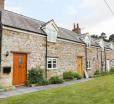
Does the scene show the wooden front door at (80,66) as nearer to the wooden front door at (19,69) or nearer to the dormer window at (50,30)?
the dormer window at (50,30)

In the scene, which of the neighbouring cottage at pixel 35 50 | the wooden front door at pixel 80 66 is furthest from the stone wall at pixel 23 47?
the wooden front door at pixel 80 66

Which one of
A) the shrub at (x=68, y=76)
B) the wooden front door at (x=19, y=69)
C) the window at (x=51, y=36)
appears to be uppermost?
the window at (x=51, y=36)

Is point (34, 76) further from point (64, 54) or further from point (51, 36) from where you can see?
point (64, 54)

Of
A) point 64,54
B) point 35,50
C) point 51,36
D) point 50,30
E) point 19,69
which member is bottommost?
point 19,69

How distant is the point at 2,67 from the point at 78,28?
2130cm

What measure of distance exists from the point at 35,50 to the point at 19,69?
9.13ft

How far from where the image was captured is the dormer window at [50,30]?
21.6 metres

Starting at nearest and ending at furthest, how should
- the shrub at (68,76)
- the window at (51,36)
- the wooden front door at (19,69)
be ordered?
the wooden front door at (19,69) → the window at (51,36) → the shrub at (68,76)

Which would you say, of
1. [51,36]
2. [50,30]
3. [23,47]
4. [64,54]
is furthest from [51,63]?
[23,47]

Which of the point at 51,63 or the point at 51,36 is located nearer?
the point at 51,63

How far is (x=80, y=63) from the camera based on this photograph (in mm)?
28109

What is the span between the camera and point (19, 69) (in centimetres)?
1783

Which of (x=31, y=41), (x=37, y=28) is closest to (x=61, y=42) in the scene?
(x=37, y=28)

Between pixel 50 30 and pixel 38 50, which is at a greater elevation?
pixel 50 30
